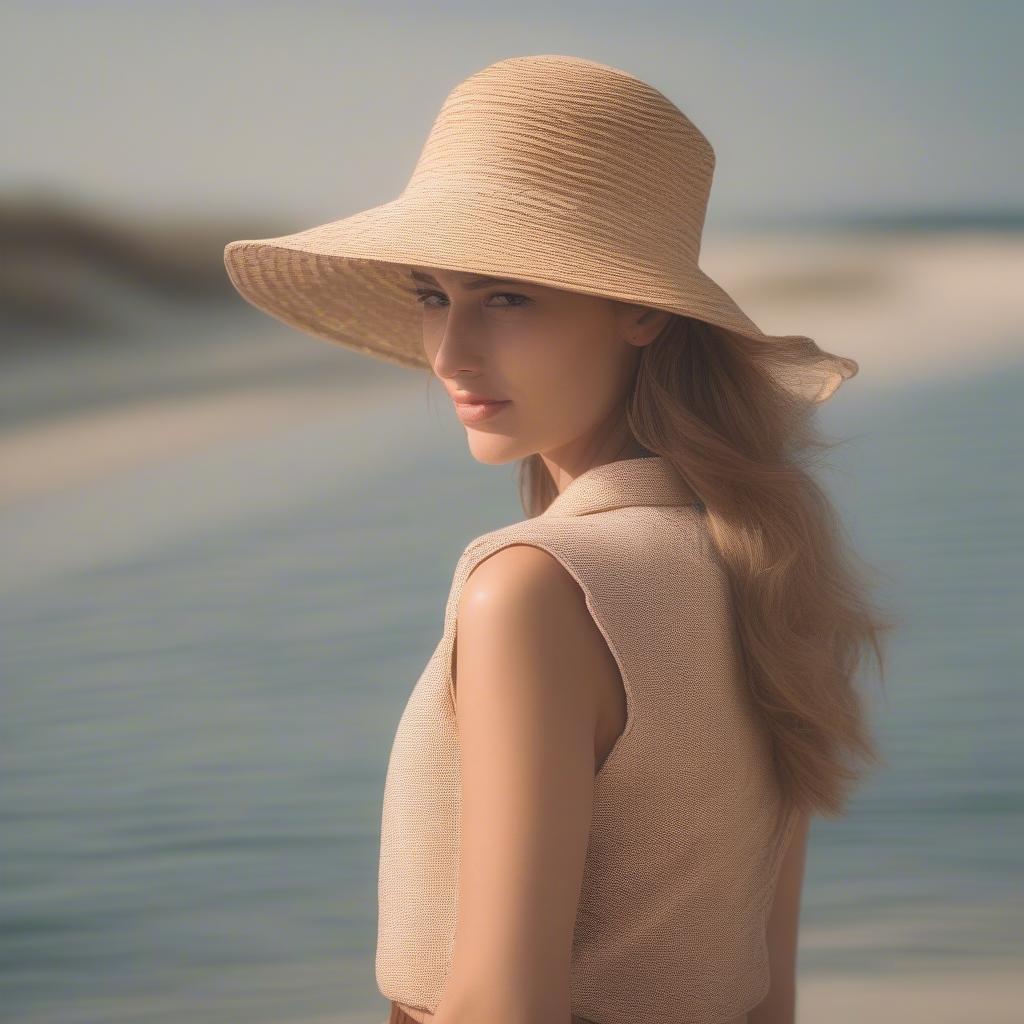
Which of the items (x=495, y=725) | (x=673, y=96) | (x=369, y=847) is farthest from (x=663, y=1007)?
(x=673, y=96)

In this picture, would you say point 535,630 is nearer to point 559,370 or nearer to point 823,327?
point 559,370

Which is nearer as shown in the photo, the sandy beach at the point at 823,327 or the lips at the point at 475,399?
the lips at the point at 475,399

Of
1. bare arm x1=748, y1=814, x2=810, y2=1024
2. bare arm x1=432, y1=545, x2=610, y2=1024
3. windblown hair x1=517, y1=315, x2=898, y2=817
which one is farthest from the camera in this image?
bare arm x1=748, y1=814, x2=810, y2=1024

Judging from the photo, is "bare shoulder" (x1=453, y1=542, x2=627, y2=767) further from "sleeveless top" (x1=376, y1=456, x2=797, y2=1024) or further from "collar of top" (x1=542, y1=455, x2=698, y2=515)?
"collar of top" (x1=542, y1=455, x2=698, y2=515)

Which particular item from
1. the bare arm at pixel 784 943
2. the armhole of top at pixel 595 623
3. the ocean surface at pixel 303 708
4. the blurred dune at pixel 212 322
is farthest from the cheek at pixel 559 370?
the blurred dune at pixel 212 322

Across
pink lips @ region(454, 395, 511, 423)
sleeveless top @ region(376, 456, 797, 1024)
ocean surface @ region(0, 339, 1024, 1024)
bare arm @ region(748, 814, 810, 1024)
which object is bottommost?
ocean surface @ region(0, 339, 1024, 1024)

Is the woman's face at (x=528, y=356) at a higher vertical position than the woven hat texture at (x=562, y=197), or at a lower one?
lower

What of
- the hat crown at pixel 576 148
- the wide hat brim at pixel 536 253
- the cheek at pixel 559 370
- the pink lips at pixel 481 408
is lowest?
the pink lips at pixel 481 408

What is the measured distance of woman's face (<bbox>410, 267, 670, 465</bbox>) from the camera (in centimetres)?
116

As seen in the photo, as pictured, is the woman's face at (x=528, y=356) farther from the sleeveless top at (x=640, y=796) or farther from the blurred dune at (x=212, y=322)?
the blurred dune at (x=212, y=322)

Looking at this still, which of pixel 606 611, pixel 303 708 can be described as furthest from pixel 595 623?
pixel 303 708

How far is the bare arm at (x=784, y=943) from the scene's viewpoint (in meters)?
1.33

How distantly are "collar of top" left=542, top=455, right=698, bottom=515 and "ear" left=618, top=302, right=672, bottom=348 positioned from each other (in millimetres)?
104

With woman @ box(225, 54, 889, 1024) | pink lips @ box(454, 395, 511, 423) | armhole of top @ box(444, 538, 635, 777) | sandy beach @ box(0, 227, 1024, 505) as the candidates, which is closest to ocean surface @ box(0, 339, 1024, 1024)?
sandy beach @ box(0, 227, 1024, 505)
